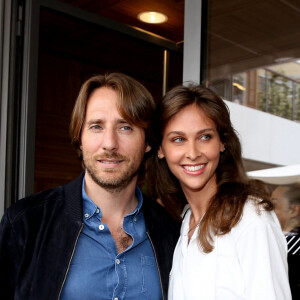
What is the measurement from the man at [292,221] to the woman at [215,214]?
4.2 inches

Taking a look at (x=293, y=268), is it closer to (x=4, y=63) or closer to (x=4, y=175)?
(x=4, y=175)

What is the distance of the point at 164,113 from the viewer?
1.70 meters

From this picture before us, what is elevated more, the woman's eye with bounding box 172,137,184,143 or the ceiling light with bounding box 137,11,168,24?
the ceiling light with bounding box 137,11,168,24

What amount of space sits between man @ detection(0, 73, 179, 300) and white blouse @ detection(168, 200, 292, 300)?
0.24m

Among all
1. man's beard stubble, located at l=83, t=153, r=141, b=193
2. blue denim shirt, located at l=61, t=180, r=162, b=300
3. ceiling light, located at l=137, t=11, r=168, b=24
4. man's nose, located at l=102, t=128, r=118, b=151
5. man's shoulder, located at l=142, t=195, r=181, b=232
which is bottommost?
blue denim shirt, located at l=61, t=180, r=162, b=300

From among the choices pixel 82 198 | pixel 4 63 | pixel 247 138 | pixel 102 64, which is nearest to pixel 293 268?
pixel 247 138

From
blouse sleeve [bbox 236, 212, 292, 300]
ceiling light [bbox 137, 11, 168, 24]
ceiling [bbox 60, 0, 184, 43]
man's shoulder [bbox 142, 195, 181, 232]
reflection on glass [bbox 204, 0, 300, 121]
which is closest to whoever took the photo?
blouse sleeve [bbox 236, 212, 292, 300]

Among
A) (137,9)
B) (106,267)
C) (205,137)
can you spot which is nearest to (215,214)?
(205,137)

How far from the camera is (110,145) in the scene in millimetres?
1720

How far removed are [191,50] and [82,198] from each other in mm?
744

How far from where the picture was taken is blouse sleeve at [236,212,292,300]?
1245 mm

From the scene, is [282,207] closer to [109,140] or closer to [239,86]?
[239,86]

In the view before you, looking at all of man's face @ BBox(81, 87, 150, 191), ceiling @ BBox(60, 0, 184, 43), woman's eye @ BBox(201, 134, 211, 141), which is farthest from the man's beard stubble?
ceiling @ BBox(60, 0, 184, 43)

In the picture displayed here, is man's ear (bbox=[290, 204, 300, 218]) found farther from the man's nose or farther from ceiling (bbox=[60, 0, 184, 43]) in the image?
ceiling (bbox=[60, 0, 184, 43])
